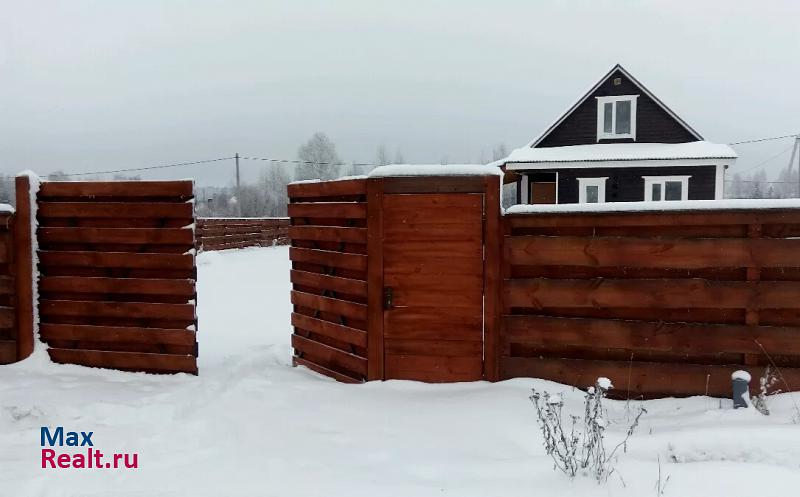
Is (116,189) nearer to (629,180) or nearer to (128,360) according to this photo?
(128,360)

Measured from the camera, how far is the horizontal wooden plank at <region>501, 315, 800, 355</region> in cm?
443

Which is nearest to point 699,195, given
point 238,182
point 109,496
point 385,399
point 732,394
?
point 732,394

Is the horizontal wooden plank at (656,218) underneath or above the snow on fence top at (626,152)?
underneath

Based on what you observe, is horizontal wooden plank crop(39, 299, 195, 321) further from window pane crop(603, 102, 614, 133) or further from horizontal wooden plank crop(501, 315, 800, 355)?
window pane crop(603, 102, 614, 133)

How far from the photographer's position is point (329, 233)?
554 centimetres

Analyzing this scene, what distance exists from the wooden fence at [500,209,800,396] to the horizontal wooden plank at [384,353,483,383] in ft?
0.94

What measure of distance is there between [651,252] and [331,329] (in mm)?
3232

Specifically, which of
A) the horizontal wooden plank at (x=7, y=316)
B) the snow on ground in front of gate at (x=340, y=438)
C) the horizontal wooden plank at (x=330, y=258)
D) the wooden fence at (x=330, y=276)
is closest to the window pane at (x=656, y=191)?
the snow on ground in front of gate at (x=340, y=438)

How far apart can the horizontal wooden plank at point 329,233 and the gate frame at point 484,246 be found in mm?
147

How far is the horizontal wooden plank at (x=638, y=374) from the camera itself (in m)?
4.50

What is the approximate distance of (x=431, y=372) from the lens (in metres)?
4.98

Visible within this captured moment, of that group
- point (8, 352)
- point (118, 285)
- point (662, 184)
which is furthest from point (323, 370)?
point (662, 184)

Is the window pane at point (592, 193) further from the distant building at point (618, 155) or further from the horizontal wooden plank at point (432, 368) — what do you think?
the horizontal wooden plank at point (432, 368)

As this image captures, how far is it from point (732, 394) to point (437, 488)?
2.94 m
